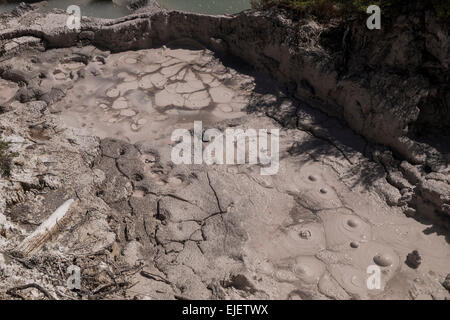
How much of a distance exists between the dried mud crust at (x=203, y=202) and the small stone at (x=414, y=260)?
0.10 ft

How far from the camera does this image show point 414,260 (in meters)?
3.36

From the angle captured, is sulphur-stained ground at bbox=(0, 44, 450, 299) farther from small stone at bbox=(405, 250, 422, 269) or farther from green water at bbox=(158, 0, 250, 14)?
green water at bbox=(158, 0, 250, 14)

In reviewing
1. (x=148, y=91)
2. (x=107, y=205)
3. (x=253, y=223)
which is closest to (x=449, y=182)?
(x=253, y=223)

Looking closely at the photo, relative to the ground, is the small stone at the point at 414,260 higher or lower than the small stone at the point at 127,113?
lower

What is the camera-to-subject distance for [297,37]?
196 inches

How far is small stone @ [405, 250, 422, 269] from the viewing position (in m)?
3.34

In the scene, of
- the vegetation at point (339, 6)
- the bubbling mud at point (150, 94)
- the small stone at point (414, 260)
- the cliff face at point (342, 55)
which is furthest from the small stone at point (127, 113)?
the small stone at point (414, 260)

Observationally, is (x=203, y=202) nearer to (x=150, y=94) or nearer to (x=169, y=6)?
(x=150, y=94)

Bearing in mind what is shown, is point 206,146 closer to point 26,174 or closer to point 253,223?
point 253,223

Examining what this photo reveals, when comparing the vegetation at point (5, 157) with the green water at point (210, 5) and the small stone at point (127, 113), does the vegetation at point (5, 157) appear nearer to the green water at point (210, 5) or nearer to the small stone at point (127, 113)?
the small stone at point (127, 113)

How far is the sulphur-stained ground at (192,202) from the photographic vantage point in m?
3.27

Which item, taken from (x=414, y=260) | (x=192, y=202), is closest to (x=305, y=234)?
(x=414, y=260)

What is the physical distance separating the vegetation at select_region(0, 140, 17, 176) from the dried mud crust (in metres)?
0.06

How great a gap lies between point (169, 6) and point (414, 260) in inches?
203
